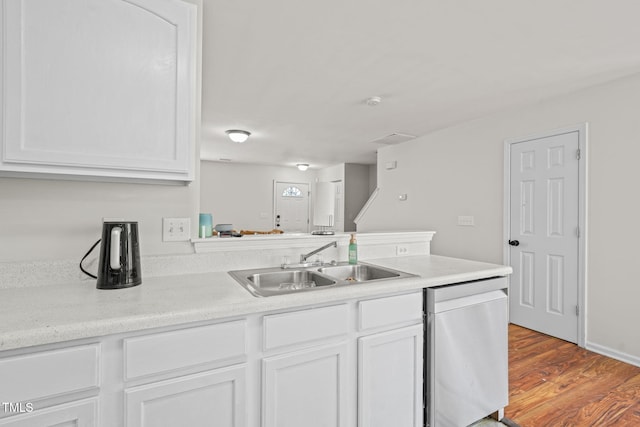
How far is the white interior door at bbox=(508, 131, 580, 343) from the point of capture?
289 centimetres

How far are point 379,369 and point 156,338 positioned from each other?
953mm

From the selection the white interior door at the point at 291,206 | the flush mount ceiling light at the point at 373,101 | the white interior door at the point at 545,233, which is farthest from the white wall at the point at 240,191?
the white interior door at the point at 545,233

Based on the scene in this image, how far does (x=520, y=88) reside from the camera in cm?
282

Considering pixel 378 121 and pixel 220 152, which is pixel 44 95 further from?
pixel 220 152

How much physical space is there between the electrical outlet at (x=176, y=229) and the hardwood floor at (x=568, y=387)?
2.15 meters

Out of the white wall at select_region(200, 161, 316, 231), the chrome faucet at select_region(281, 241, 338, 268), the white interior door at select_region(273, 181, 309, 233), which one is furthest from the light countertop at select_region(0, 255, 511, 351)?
the white interior door at select_region(273, 181, 309, 233)

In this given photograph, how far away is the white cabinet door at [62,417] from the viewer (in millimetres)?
857

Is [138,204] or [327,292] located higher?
[138,204]

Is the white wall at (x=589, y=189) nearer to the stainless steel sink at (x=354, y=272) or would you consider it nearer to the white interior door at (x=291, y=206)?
the stainless steel sink at (x=354, y=272)

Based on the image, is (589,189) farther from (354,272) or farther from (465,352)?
(354,272)

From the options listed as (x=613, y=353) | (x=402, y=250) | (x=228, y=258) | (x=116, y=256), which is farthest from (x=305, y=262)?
(x=613, y=353)

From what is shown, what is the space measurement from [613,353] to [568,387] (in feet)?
2.79

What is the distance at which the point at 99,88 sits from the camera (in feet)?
3.88

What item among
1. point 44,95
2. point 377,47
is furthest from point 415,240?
point 44,95
